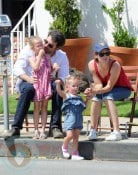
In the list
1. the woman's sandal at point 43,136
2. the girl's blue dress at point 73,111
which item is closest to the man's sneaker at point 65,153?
the girl's blue dress at point 73,111

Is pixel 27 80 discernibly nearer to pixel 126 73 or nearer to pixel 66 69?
pixel 66 69

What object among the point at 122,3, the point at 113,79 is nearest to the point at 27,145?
the point at 113,79

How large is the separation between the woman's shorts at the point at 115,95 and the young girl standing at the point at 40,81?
0.64 m

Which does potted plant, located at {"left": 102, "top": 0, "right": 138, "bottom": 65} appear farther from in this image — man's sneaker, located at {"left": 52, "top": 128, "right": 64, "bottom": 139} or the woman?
man's sneaker, located at {"left": 52, "top": 128, "right": 64, "bottom": 139}

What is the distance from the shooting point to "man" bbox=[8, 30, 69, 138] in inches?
356

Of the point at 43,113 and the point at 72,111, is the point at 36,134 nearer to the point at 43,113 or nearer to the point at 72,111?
the point at 43,113

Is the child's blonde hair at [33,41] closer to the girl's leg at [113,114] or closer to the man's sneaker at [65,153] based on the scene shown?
the girl's leg at [113,114]

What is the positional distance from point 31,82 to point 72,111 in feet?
2.52

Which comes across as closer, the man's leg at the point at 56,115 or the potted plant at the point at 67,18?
the man's leg at the point at 56,115

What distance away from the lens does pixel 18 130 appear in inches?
360

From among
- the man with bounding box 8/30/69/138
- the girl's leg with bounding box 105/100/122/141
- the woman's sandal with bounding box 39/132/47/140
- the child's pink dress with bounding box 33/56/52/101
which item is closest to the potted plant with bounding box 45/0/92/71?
the man with bounding box 8/30/69/138

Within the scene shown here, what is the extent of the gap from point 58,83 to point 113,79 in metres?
0.74

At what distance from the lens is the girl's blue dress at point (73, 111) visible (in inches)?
337

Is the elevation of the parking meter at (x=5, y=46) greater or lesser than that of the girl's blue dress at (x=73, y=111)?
greater
